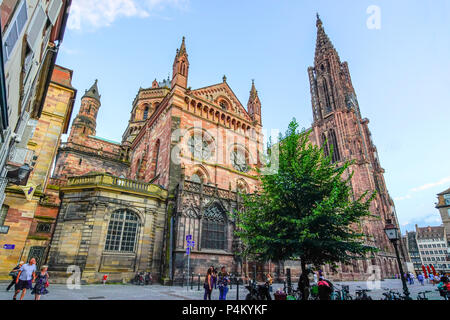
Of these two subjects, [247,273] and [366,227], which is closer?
[247,273]

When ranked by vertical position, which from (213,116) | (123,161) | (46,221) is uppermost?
(213,116)

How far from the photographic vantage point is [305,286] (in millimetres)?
9867

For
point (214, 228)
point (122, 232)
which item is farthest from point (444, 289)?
point (122, 232)

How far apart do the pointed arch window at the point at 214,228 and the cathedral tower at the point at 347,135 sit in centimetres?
→ 3104

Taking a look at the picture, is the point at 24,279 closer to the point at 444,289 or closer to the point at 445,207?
the point at 444,289

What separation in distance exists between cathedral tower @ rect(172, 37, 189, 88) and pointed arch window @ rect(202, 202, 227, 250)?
12.7 meters

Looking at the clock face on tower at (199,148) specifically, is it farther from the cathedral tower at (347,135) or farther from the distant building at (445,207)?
the distant building at (445,207)

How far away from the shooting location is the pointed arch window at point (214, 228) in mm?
18562

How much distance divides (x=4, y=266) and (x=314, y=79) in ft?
221

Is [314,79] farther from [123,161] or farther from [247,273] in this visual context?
[247,273]

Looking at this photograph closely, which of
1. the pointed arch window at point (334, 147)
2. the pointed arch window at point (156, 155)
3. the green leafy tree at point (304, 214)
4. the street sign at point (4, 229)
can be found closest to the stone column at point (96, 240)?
the street sign at point (4, 229)
